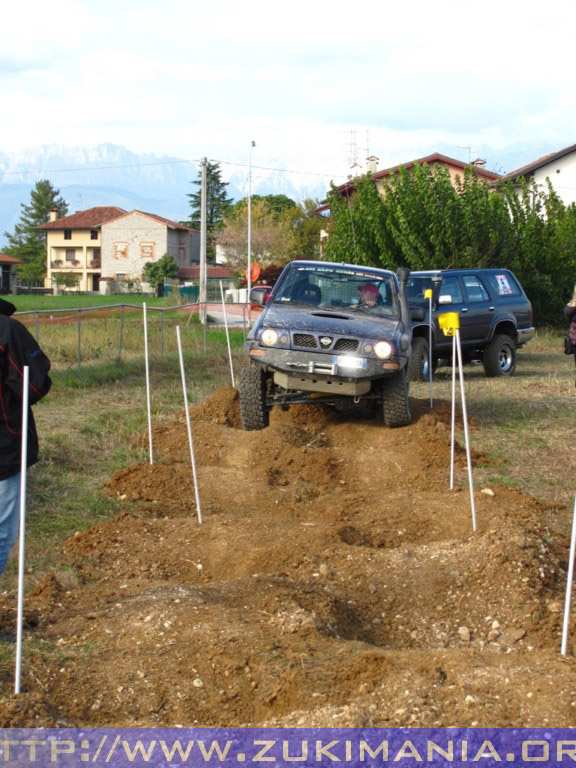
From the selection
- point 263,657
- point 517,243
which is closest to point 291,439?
point 263,657

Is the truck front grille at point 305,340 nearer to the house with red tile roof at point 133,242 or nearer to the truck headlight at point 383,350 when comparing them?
the truck headlight at point 383,350

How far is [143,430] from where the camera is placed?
12188 mm

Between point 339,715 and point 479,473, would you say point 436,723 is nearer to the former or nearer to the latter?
point 339,715

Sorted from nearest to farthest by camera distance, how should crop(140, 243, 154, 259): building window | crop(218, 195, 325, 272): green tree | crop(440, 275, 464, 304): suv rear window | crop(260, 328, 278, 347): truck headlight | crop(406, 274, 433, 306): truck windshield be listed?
crop(260, 328, 278, 347): truck headlight < crop(406, 274, 433, 306): truck windshield < crop(440, 275, 464, 304): suv rear window < crop(218, 195, 325, 272): green tree < crop(140, 243, 154, 259): building window

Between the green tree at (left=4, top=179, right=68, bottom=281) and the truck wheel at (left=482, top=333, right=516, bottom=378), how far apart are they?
101627mm

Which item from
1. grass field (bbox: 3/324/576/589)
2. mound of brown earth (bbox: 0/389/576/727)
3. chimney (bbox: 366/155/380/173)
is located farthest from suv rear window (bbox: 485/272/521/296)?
chimney (bbox: 366/155/380/173)

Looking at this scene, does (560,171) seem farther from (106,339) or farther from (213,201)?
(213,201)

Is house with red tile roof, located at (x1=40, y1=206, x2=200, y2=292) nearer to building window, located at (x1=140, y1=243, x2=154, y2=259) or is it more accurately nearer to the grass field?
building window, located at (x1=140, y1=243, x2=154, y2=259)

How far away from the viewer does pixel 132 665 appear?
4.98m

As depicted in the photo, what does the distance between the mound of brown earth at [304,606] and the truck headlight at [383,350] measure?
155cm

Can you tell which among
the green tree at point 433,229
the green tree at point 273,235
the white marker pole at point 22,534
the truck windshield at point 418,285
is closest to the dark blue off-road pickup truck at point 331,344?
the truck windshield at point 418,285

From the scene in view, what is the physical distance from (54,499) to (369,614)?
12.7ft

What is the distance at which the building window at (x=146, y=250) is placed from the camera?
104 m

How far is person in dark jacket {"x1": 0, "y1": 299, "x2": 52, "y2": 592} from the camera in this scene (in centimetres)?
533
